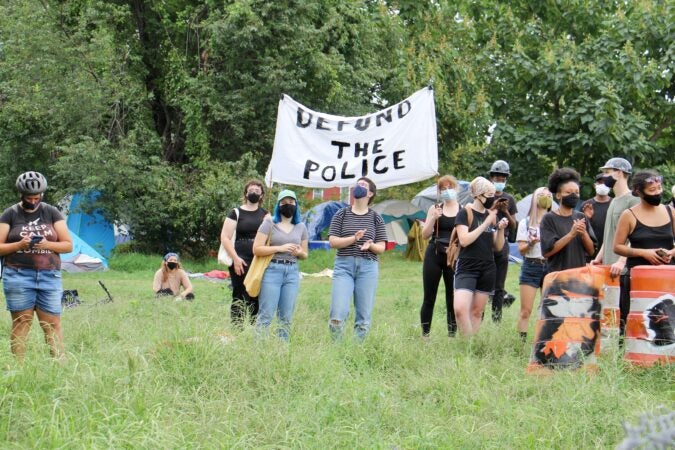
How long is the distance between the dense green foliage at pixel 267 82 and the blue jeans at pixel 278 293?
1194cm

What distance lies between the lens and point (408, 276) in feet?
64.2

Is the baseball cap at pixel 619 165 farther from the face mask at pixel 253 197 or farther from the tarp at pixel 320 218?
the tarp at pixel 320 218

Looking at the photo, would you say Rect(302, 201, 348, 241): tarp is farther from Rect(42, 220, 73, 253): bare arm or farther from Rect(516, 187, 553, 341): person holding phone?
Rect(42, 220, 73, 253): bare arm

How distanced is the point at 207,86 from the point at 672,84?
10.7 metres

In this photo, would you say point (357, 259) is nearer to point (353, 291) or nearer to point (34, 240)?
point (353, 291)

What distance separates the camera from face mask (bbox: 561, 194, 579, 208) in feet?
24.2

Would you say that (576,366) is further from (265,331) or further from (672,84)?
(672,84)

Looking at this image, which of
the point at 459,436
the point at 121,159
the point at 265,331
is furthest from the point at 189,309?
the point at 121,159

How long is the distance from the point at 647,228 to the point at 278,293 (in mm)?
3100

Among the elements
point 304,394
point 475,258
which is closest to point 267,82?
point 475,258

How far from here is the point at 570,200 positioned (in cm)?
738

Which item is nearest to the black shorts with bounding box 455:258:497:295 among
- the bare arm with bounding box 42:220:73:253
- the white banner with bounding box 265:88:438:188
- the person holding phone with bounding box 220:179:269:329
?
the person holding phone with bounding box 220:179:269:329

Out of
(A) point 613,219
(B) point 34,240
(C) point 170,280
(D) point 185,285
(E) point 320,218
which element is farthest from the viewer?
(E) point 320,218

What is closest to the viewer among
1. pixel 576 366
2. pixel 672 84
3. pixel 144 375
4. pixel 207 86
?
pixel 144 375
